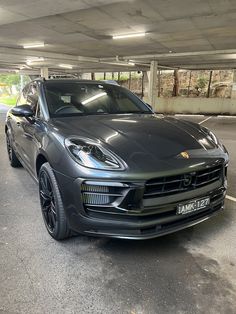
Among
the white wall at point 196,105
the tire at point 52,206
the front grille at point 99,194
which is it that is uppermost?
the front grille at point 99,194

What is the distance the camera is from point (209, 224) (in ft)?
9.38

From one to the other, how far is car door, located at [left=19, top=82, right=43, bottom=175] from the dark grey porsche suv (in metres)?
0.04

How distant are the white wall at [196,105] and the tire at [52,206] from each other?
17.0m

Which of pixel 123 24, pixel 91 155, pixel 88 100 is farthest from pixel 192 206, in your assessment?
pixel 123 24

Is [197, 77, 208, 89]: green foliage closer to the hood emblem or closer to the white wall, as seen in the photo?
the white wall

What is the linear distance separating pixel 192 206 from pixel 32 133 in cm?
188

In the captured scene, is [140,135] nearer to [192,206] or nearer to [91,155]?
[91,155]

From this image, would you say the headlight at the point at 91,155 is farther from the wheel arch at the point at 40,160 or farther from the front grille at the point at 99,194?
the wheel arch at the point at 40,160

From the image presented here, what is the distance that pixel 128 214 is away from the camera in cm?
200

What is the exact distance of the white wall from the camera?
19375 mm

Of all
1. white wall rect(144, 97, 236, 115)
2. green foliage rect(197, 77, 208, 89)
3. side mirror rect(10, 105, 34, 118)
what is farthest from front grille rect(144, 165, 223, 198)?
green foliage rect(197, 77, 208, 89)

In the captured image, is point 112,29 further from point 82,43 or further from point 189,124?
point 189,124

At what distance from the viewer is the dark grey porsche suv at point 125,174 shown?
2002 millimetres

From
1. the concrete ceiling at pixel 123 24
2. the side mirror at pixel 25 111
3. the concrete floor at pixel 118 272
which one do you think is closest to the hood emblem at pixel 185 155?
the concrete floor at pixel 118 272
